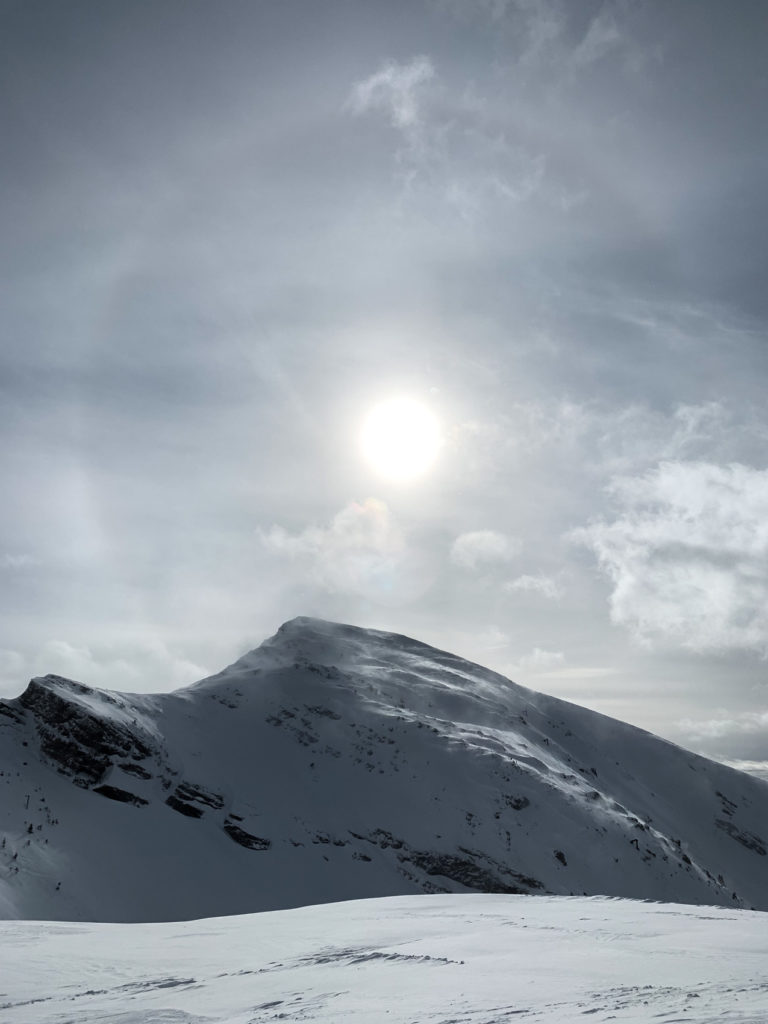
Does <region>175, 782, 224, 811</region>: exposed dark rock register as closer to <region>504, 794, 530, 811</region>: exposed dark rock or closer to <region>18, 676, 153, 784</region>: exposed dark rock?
<region>18, 676, 153, 784</region>: exposed dark rock

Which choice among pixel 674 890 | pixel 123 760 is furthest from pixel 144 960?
pixel 674 890

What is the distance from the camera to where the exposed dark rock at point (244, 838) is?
43438 mm

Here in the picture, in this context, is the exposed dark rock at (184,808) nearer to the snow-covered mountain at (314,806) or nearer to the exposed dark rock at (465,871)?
the snow-covered mountain at (314,806)

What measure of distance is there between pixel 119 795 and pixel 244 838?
25.2 feet

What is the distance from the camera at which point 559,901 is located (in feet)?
66.5

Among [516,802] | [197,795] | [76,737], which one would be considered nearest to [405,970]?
[197,795]

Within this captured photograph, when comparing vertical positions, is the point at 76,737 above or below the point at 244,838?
above

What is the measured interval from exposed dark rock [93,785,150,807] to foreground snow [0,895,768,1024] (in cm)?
2654

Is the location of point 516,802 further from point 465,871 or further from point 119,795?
point 119,795

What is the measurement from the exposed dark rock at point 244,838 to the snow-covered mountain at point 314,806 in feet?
0.32

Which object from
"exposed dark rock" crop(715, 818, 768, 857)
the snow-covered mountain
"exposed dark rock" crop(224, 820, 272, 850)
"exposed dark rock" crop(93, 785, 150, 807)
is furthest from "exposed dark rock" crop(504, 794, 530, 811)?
"exposed dark rock" crop(715, 818, 768, 857)

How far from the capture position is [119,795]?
42.6 metres

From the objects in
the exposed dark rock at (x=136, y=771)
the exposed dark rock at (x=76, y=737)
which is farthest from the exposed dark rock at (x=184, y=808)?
the exposed dark rock at (x=76, y=737)

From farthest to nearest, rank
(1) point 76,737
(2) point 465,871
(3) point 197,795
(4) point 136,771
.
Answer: (3) point 197,795, (4) point 136,771, (2) point 465,871, (1) point 76,737
